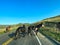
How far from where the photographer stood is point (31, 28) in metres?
26.6

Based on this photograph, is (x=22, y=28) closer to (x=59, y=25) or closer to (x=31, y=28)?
(x=31, y=28)

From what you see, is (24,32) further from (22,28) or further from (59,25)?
(59,25)

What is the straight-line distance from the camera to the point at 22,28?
25.2m

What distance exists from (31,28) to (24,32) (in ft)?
4.07

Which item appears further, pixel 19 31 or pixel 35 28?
pixel 35 28

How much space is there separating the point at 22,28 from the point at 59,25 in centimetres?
1919

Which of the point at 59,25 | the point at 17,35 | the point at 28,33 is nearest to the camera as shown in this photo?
the point at 17,35

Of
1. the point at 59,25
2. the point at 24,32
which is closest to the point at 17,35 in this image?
the point at 24,32

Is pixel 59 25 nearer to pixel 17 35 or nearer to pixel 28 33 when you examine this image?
pixel 28 33

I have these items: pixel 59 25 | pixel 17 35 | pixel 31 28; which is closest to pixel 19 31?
pixel 17 35

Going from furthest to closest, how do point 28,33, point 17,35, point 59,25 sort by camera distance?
point 59,25
point 28,33
point 17,35

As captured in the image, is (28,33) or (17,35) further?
(28,33)

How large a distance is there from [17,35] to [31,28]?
356 cm

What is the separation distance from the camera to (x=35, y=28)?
26.6 meters
